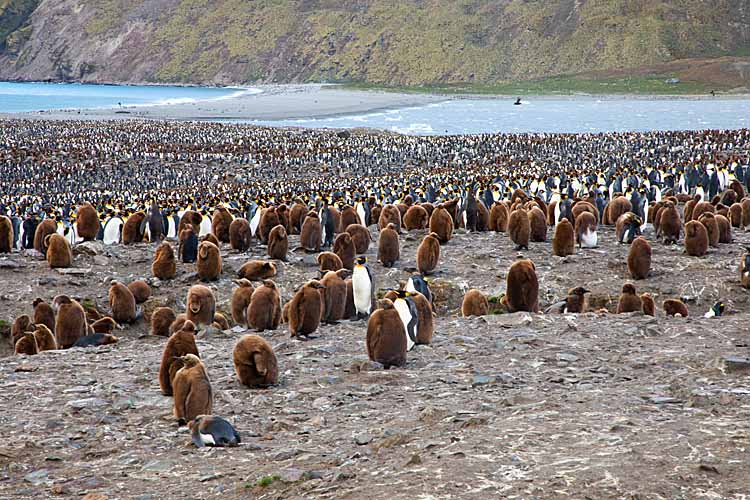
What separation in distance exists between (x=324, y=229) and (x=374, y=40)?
126m

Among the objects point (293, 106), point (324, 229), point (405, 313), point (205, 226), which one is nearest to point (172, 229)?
point (205, 226)

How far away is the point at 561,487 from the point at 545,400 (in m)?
1.85

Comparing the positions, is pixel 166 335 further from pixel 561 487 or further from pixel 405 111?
pixel 405 111

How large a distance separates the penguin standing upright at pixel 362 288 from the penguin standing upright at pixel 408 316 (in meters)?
1.49

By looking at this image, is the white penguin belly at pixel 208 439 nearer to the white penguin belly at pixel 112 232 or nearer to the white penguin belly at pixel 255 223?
the white penguin belly at pixel 255 223

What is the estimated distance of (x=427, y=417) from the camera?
631 cm

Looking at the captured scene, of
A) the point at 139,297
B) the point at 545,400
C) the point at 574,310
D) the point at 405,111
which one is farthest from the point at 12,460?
the point at 405,111

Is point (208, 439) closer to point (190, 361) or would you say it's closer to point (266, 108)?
point (190, 361)

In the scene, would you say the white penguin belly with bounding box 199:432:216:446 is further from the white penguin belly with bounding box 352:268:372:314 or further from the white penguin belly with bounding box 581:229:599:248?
the white penguin belly with bounding box 581:229:599:248

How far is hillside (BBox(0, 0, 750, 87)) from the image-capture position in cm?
12350

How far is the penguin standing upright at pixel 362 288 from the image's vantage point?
9961 mm

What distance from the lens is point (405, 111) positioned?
8075 centimetres

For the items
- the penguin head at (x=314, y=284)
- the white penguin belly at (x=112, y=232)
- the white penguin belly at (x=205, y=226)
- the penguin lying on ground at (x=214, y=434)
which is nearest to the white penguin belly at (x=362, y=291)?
the penguin head at (x=314, y=284)

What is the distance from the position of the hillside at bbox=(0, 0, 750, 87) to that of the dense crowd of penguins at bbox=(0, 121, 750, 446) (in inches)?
3042
